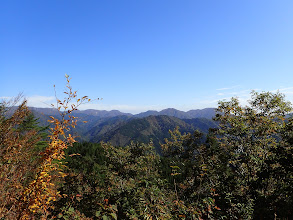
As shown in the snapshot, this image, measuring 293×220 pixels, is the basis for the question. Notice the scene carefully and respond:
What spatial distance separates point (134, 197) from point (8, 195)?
2693mm

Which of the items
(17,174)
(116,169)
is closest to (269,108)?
(116,169)

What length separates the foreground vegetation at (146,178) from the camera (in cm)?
303

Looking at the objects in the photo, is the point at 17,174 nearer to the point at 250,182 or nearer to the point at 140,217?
the point at 140,217

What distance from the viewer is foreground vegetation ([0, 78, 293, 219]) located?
9.95ft

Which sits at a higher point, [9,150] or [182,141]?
[9,150]

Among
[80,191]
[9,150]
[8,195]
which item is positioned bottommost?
[80,191]

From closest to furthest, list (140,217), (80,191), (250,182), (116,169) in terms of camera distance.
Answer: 1. (140,217)
2. (80,191)
3. (116,169)
4. (250,182)

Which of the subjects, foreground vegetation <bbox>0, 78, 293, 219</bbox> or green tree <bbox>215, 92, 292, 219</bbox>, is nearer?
foreground vegetation <bbox>0, 78, 293, 219</bbox>

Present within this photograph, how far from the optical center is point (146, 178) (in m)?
5.16

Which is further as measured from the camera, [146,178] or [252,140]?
[252,140]

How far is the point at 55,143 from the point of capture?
9.70 ft

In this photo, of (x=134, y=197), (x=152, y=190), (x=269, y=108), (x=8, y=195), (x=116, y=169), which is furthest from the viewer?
(x=269, y=108)

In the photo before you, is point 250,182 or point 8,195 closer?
point 8,195

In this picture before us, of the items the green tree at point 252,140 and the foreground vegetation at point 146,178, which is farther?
the green tree at point 252,140
